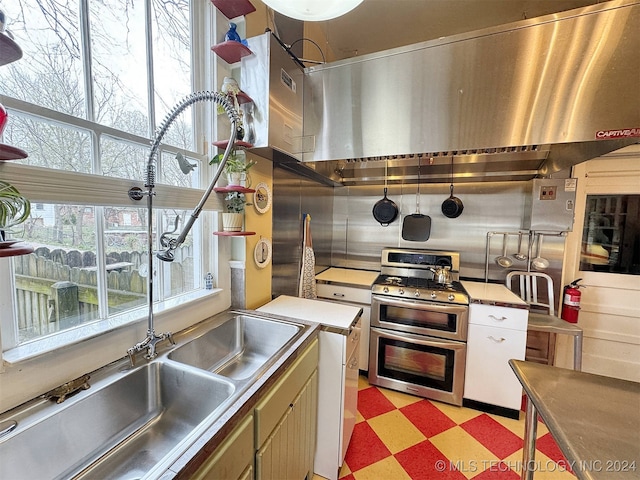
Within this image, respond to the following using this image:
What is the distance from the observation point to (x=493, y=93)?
1468 mm

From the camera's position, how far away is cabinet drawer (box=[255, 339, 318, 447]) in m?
0.90

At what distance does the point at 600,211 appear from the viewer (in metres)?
2.29

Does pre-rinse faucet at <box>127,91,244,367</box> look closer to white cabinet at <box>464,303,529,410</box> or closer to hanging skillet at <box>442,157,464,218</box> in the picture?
white cabinet at <box>464,303,529,410</box>

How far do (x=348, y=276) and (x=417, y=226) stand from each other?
0.93 m

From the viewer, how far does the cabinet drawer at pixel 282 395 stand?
35.6 inches

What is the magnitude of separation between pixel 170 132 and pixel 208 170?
0.25 metres

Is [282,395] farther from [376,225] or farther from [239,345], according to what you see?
[376,225]

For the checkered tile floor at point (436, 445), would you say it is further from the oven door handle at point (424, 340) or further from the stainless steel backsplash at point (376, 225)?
the stainless steel backsplash at point (376, 225)

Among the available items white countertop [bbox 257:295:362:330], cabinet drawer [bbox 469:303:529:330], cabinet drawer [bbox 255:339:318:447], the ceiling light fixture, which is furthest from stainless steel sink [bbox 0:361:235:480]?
cabinet drawer [bbox 469:303:529:330]

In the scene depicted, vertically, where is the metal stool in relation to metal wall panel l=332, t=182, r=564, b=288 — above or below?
below

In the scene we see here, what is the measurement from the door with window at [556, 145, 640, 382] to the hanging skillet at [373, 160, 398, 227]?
4.99 feet

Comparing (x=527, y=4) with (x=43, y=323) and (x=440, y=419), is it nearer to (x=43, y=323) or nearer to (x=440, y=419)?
(x=440, y=419)

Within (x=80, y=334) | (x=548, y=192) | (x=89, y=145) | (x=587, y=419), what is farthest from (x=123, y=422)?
(x=548, y=192)

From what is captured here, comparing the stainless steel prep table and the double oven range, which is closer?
the stainless steel prep table
